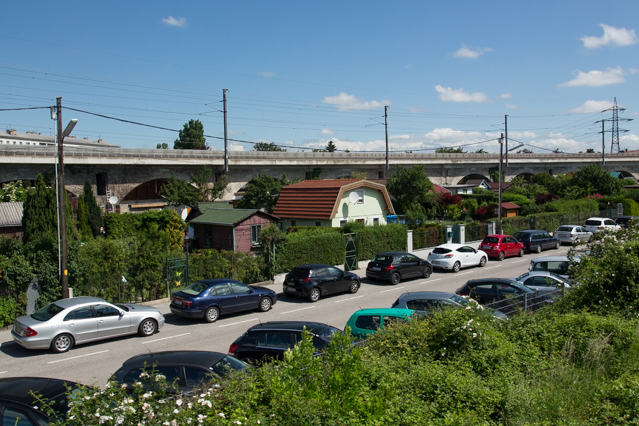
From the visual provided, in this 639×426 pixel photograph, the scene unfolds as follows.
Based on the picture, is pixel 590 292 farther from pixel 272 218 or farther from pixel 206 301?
pixel 272 218

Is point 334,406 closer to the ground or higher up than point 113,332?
higher up

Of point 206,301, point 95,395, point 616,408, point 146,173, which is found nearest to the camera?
point 95,395

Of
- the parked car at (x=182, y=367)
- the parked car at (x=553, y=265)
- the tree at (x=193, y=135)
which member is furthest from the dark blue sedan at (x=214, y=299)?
the tree at (x=193, y=135)

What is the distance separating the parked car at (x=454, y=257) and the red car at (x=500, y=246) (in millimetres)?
2822

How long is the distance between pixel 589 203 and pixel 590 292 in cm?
4105

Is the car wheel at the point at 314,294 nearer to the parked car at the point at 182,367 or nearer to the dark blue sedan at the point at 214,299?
the dark blue sedan at the point at 214,299

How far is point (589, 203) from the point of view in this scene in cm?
4600

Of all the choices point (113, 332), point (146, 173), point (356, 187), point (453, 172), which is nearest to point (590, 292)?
point (113, 332)

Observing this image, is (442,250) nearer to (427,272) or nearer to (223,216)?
(427,272)

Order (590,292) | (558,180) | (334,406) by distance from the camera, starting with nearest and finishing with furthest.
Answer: (334,406), (590,292), (558,180)

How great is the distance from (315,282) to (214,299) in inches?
181

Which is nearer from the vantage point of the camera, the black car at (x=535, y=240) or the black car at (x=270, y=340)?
the black car at (x=270, y=340)

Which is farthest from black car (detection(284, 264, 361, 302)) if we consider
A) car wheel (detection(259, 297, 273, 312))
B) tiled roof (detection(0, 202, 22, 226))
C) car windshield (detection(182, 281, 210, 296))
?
tiled roof (detection(0, 202, 22, 226))

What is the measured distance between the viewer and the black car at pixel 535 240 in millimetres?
31500
